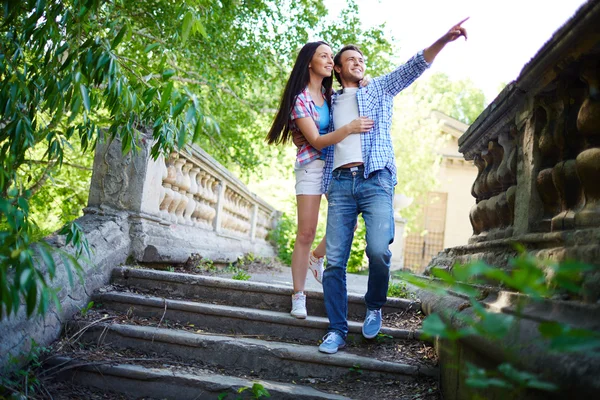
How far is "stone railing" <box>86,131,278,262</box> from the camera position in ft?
14.7

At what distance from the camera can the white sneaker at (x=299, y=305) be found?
357 centimetres

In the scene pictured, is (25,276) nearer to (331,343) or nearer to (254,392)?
(254,392)

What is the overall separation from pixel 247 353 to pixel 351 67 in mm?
1864

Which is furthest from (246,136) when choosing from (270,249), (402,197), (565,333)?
(565,333)

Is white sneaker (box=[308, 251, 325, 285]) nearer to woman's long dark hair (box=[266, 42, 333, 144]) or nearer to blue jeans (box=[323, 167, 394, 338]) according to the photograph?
blue jeans (box=[323, 167, 394, 338])

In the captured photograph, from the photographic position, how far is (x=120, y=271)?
13.4 ft

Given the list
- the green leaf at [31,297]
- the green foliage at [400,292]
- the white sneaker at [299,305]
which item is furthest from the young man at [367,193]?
the green leaf at [31,297]

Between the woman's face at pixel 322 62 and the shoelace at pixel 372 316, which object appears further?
the woman's face at pixel 322 62

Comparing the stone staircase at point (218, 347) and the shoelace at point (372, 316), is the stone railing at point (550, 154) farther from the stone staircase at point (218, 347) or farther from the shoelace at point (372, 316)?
the stone staircase at point (218, 347)

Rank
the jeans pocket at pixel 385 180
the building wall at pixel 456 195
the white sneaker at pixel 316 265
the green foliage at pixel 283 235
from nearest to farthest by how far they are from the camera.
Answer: the jeans pocket at pixel 385 180 → the white sneaker at pixel 316 265 → the green foliage at pixel 283 235 → the building wall at pixel 456 195

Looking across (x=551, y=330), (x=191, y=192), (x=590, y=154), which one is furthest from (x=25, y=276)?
(x=191, y=192)

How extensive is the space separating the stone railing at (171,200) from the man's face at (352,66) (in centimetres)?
125

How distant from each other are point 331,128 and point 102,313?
1.94 meters

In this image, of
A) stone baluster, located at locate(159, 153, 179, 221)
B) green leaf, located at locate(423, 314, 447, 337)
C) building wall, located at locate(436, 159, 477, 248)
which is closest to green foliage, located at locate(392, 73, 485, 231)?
building wall, located at locate(436, 159, 477, 248)
